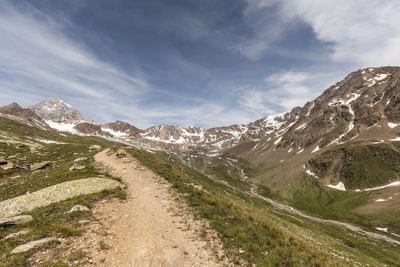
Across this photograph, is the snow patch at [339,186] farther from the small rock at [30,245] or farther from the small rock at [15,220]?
the small rock at [15,220]

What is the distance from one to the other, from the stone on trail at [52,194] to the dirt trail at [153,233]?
3719 millimetres

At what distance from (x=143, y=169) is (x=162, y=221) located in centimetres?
1641

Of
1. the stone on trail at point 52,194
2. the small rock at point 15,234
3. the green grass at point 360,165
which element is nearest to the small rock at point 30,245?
the small rock at point 15,234

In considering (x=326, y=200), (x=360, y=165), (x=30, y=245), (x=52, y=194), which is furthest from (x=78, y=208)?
(x=360, y=165)

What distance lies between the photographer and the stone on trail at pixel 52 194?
16359mm

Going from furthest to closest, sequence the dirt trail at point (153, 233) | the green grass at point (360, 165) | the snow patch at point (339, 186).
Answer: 1. the snow patch at point (339, 186)
2. the green grass at point (360, 165)
3. the dirt trail at point (153, 233)

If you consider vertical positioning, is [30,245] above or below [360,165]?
below

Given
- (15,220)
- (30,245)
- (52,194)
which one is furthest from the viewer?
(52,194)

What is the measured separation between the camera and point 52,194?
18672 millimetres

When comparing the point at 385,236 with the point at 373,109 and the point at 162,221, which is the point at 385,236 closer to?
the point at 162,221

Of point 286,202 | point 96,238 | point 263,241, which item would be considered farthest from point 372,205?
point 96,238

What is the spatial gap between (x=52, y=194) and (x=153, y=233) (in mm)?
13589

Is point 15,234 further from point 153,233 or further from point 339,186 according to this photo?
point 339,186

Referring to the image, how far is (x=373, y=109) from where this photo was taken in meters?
195
